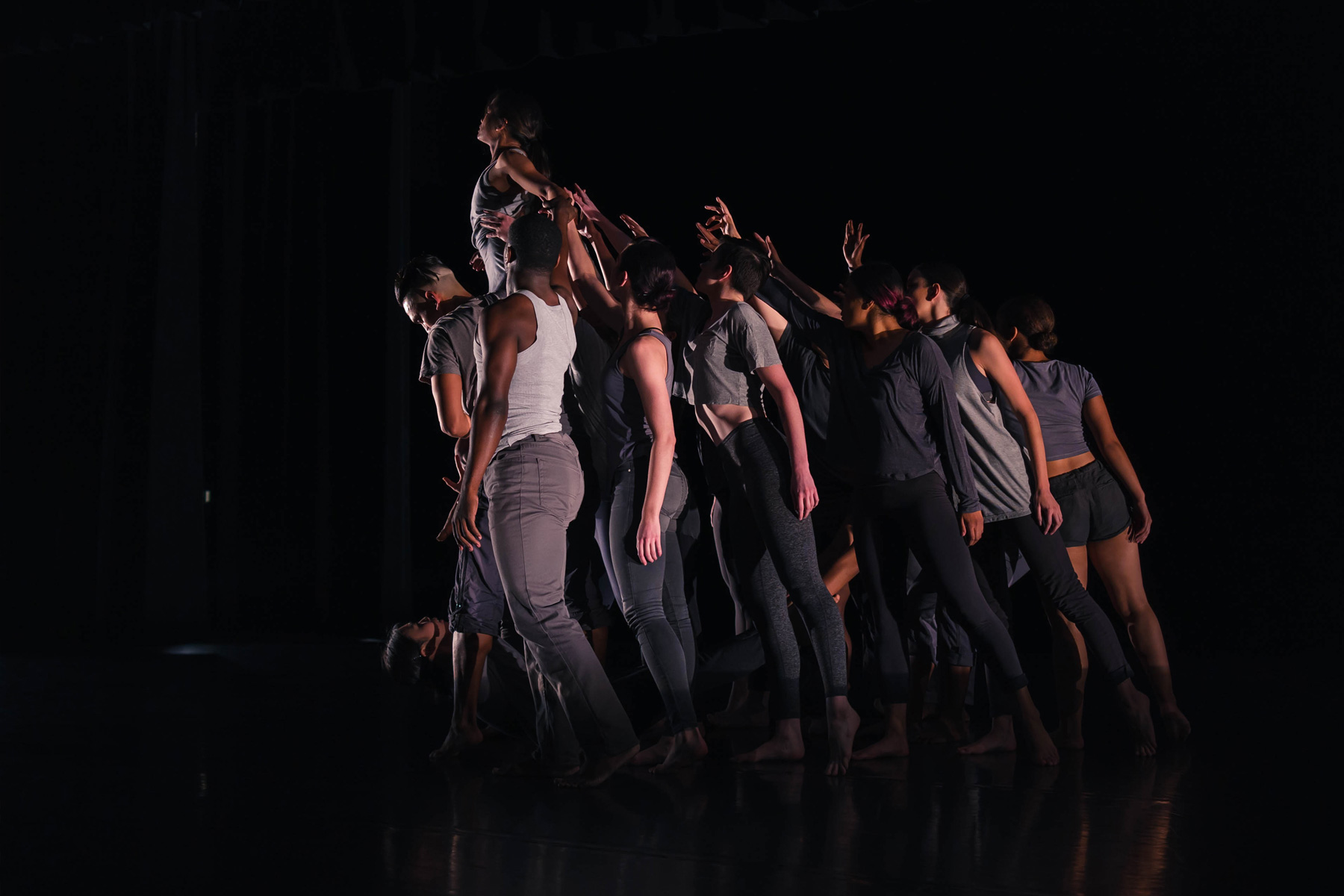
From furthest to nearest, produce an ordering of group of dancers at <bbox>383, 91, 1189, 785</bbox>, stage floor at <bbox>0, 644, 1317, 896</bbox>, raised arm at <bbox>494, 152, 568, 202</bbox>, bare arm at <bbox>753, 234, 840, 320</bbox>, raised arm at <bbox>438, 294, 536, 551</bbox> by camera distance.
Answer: bare arm at <bbox>753, 234, 840, 320</bbox> → raised arm at <bbox>494, 152, 568, 202</bbox> → group of dancers at <bbox>383, 91, 1189, 785</bbox> → raised arm at <bbox>438, 294, 536, 551</bbox> → stage floor at <bbox>0, 644, 1317, 896</bbox>

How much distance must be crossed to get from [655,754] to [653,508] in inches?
26.5

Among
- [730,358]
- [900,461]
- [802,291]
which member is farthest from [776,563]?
[802,291]

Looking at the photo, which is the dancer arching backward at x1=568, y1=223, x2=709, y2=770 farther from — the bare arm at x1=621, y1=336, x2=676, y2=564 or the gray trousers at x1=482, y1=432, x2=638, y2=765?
the gray trousers at x1=482, y1=432, x2=638, y2=765

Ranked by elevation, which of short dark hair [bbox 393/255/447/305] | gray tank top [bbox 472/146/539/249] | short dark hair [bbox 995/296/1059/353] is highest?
gray tank top [bbox 472/146/539/249]

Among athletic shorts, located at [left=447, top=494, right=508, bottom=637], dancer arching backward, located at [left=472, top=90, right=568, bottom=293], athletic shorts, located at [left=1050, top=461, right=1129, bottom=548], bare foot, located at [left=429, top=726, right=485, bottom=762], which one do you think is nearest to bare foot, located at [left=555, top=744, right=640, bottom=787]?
bare foot, located at [left=429, top=726, right=485, bottom=762]

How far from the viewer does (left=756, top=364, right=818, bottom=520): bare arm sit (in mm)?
2734

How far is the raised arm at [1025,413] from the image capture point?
3021 millimetres

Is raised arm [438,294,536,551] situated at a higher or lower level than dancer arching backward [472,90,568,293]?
lower

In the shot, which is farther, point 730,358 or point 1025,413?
point 1025,413

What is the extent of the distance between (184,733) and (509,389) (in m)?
1.57

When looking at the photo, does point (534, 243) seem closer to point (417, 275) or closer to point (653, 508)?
point (653, 508)

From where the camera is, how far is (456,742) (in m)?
3.02

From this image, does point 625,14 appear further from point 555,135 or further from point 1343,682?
point 1343,682

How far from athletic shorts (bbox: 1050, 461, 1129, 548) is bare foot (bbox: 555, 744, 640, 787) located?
4.80ft
